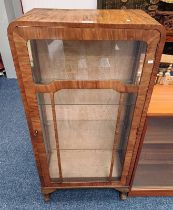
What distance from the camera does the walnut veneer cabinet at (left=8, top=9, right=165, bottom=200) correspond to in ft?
2.02

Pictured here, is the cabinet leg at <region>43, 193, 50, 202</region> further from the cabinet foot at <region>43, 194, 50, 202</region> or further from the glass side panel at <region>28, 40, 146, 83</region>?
the glass side panel at <region>28, 40, 146, 83</region>

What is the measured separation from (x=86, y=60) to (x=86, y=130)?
0.40 meters

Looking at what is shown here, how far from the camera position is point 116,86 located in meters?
0.74

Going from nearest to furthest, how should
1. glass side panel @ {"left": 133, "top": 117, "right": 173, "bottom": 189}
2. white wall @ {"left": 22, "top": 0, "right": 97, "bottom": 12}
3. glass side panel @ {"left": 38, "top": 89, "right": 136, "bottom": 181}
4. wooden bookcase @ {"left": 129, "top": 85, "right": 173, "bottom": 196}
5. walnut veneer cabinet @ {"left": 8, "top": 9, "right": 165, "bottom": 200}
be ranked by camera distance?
walnut veneer cabinet @ {"left": 8, "top": 9, "right": 165, "bottom": 200}, glass side panel @ {"left": 38, "top": 89, "right": 136, "bottom": 181}, wooden bookcase @ {"left": 129, "top": 85, "right": 173, "bottom": 196}, glass side panel @ {"left": 133, "top": 117, "right": 173, "bottom": 189}, white wall @ {"left": 22, "top": 0, "right": 97, "bottom": 12}

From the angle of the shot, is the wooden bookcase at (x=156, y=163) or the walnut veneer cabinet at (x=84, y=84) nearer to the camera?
the walnut veneer cabinet at (x=84, y=84)

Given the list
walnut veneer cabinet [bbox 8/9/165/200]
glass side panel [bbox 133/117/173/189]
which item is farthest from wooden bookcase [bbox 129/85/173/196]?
walnut veneer cabinet [bbox 8/9/165/200]

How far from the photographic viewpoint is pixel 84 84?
0.73 meters

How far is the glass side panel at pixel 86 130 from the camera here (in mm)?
836

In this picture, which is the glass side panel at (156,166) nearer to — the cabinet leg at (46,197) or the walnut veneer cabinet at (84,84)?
the walnut veneer cabinet at (84,84)

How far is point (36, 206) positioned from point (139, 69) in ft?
3.29

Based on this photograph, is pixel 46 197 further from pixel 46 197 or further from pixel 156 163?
pixel 156 163

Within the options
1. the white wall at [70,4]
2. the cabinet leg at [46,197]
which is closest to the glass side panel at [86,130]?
the cabinet leg at [46,197]

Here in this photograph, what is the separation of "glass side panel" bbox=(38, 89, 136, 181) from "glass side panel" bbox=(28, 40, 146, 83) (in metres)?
0.08

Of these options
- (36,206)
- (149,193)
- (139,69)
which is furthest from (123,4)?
(36,206)
